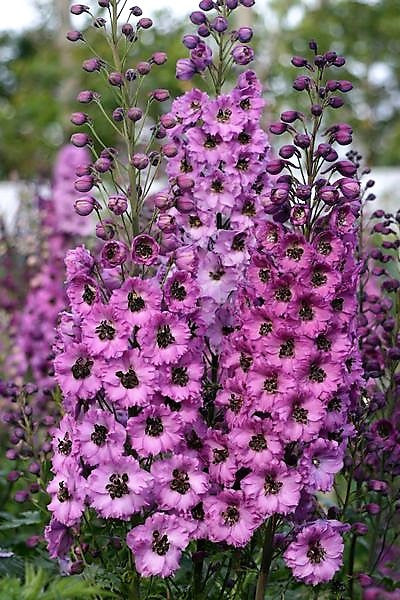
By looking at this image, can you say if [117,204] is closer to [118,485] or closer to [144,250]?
[144,250]

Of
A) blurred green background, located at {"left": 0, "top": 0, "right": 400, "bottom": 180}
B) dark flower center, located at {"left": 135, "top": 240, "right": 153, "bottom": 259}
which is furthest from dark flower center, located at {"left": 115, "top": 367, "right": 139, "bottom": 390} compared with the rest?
blurred green background, located at {"left": 0, "top": 0, "right": 400, "bottom": 180}

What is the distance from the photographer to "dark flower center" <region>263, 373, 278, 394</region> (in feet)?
9.24

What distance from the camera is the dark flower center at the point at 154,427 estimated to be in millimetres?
2852

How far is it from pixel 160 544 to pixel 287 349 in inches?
25.6

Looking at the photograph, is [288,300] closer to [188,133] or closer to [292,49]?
[188,133]

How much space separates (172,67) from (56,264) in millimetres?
12626

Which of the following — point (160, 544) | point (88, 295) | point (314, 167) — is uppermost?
point (314, 167)

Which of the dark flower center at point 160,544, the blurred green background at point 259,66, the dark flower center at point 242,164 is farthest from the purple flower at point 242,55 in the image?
the blurred green background at point 259,66

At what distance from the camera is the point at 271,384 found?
2824mm

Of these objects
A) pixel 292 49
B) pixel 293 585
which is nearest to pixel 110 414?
pixel 293 585

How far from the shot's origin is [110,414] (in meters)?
2.86

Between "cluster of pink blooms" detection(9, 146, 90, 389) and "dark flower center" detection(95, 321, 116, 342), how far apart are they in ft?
8.50

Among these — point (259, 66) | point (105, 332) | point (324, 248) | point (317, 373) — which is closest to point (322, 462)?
point (317, 373)

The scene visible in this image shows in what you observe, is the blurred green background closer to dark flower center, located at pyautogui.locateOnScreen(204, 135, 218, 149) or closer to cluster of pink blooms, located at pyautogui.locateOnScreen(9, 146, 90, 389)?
cluster of pink blooms, located at pyautogui.locateOnScreen(9, 146, 90, 389)
